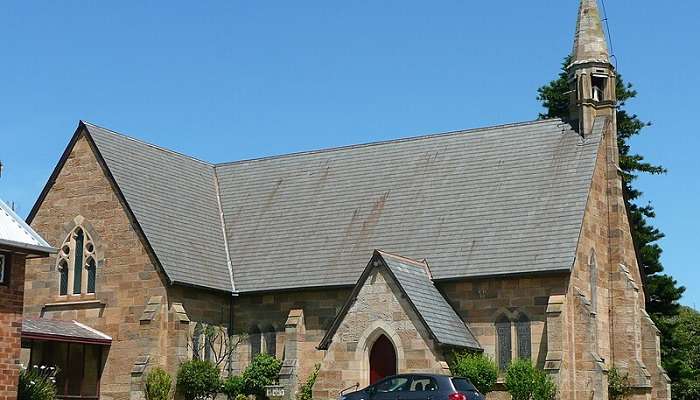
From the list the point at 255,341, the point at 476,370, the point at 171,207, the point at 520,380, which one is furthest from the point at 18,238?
the point at 520,380

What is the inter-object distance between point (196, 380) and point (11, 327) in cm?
896

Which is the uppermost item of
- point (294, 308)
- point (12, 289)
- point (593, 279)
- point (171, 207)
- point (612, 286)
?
point (171, 207)

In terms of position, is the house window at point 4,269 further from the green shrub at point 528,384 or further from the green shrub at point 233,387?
the green shrub at point 528,384

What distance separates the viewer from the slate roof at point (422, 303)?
3134cm

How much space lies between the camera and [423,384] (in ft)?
A: 82.7

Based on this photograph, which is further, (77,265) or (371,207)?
(371,207)

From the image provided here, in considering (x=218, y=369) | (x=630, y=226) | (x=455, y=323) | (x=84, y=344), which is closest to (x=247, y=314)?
(x=218, y=369)

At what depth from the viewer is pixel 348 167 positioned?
42.1m

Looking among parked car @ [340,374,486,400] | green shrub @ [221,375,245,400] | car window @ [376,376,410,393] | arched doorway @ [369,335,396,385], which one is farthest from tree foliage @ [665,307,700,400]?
car window @ [376,376,410,393]

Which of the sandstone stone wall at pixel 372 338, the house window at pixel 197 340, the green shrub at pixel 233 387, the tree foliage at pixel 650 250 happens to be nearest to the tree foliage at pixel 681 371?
the tree foliage at pixel 650 250

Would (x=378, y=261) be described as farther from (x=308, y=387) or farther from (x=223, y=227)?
(x=223, y=227)

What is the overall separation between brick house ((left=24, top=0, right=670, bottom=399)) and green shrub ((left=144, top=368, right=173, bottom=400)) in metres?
0.43

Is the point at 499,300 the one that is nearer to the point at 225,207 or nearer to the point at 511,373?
the point at 511,373

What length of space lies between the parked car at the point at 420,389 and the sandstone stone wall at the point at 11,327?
8.68m
